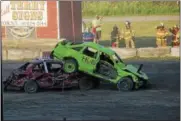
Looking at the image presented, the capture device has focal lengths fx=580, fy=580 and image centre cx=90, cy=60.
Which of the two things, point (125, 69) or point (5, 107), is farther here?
point (125, 69)

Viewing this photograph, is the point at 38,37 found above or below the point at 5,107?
above

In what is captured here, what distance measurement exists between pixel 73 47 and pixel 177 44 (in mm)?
2302

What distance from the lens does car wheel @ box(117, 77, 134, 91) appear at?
12.8 metres

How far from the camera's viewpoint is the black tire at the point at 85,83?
12.6 m

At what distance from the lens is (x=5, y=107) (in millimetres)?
12359

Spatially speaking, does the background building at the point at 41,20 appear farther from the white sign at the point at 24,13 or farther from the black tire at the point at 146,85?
the black tire at the point at 146,85

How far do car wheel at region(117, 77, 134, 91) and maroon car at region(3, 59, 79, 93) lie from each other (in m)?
0.97

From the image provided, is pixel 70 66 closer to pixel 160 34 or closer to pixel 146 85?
pixel 146 85

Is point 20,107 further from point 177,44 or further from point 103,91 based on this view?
point 177,44

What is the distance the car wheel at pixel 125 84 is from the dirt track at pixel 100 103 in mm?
166

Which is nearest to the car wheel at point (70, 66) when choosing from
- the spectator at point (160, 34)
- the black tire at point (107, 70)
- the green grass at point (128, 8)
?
the black tire at point (107, 70)

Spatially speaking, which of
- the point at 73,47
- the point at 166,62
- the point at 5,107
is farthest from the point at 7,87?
the point at 166,62

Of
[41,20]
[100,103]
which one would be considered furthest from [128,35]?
[41,20]

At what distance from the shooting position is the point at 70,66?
42.2 ft
